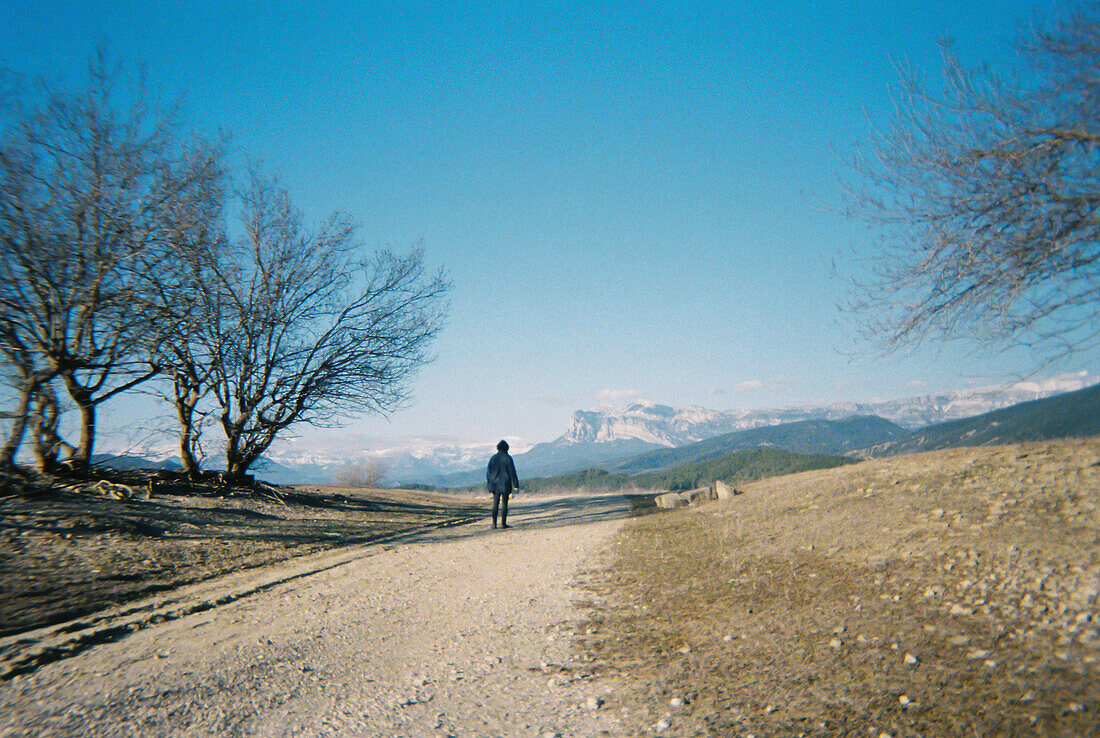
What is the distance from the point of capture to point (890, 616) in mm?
4426

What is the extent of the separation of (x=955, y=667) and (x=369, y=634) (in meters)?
4.82

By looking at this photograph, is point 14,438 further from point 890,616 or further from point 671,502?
point 671,502

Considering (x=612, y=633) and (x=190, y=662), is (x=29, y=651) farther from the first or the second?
(x=612, y=633)

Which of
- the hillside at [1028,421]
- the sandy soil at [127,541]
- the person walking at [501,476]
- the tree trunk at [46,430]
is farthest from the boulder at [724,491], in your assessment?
the hillside at [1028,421]

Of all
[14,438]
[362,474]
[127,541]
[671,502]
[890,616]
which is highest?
[14,438]

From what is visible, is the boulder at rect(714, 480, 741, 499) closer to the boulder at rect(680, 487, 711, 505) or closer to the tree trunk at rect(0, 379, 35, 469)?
the boulder at rect(680, 487, 711, 505)

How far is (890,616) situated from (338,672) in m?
4.58

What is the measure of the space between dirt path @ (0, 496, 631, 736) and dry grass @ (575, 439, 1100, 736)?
0.53 meters

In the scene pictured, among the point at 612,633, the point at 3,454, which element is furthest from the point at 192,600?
the point at 3,454

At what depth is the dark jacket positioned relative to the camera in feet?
45.3

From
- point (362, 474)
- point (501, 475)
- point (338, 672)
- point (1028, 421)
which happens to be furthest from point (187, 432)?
point (1028, 421)

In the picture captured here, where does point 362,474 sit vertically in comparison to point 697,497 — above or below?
below

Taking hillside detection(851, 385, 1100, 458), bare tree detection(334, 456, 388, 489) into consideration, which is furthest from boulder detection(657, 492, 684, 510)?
hillside detection(851, 385, 1100, 458)

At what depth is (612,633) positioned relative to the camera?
498 centimetres
